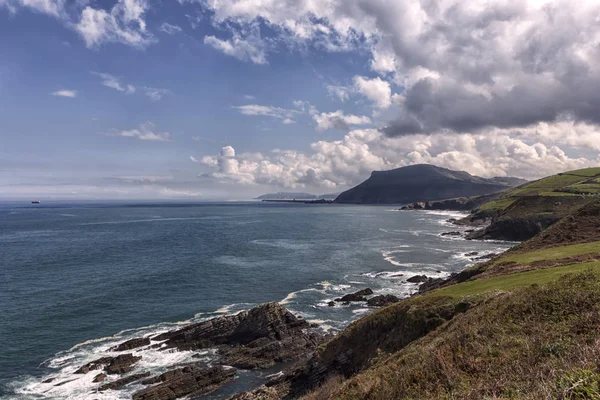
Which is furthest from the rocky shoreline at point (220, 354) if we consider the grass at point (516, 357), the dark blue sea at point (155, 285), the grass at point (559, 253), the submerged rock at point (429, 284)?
the grass at point (559, 253)

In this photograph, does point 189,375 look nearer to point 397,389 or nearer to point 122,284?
point 397,389

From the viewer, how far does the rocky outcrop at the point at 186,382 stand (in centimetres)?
3044

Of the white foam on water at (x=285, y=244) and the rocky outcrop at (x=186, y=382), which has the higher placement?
the white foam on water at (x=285, y=244)

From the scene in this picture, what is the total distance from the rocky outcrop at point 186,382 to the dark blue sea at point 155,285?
1363mm

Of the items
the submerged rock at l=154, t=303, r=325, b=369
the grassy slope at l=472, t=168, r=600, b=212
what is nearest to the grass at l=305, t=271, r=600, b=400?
the submerged rock at l=154, t=303, r=325, b=369

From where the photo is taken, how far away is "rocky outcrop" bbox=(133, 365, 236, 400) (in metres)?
30.4

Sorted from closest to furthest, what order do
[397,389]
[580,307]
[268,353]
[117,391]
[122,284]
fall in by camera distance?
1. [397,389]
2. [580,307]
3. [117,391]
4. [268,353]
5. [122,284]

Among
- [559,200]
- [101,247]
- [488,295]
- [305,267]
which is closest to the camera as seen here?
[488,295]

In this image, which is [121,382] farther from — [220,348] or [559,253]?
[559,253]

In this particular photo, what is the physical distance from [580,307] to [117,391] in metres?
34.4

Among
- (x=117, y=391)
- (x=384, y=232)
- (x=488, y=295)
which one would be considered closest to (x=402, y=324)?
(x=488, y=295)

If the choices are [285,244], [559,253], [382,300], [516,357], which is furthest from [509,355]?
[285,244]

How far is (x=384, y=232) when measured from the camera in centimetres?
14062

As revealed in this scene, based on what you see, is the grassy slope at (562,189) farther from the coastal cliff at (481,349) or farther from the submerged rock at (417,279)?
the coastal cliff at (481,349)
